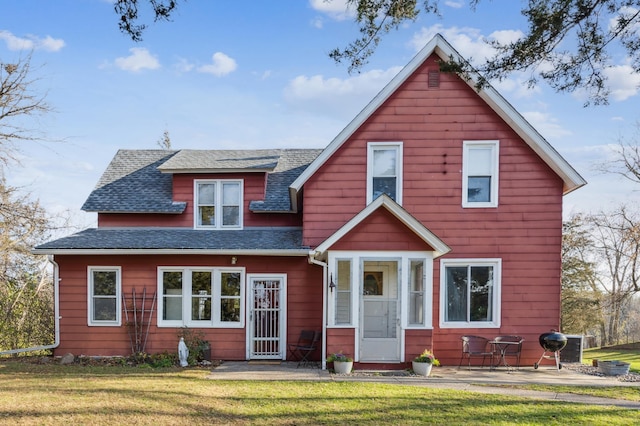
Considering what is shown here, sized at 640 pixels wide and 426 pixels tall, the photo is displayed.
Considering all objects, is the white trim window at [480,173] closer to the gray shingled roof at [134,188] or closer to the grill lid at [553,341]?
the grill lid at [553,341]

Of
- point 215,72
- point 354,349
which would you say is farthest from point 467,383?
point 215,72

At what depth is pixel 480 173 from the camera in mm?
11938

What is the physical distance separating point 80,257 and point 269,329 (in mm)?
5425

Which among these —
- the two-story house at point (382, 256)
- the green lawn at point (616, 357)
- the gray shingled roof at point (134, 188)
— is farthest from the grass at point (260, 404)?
the green lawn at point (616, 357)

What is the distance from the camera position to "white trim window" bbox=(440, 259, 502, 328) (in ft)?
38.4

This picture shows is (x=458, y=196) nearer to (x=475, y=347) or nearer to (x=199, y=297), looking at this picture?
(x=475, y=347)

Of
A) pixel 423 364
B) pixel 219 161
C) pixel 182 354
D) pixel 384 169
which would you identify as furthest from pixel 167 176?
pixel 423 364

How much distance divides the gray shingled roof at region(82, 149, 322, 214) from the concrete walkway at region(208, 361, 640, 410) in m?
4.49

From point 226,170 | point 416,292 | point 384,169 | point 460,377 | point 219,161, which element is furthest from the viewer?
point 219,161

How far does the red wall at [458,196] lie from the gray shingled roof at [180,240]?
3.11 ft

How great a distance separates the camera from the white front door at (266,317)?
1224cm

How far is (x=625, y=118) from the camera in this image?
23.9 metres

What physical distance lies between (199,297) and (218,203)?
2.71 metres

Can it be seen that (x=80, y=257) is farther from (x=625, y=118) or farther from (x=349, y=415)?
(x=625, y=118)
